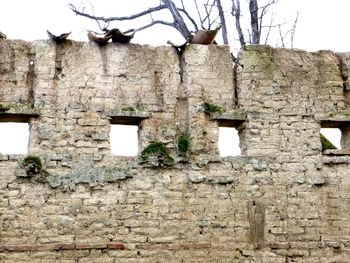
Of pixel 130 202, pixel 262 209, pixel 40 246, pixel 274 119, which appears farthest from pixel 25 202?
pixel 274 119

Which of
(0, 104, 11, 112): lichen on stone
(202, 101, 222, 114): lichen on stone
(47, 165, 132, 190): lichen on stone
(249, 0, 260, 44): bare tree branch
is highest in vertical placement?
(249, 0, 260, 44): bare tree branch

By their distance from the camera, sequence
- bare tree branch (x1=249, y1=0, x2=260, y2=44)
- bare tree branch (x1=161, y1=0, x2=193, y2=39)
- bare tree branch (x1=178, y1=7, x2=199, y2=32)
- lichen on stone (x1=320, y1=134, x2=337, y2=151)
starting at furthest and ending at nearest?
1. bare tree branch (x1=161, y1=0, x2=193, y2=39)
2. bare tree branch (x1=178, y1=7, x2=199, y2=32)
3. bare tree branch (x1=249, y1=0, x2=260, y2=44)
4. lichen on stone (x1=320, y1=134, x2=337, y2=151)

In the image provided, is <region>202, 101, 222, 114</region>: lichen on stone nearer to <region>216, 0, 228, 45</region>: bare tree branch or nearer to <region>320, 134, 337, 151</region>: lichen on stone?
<region>320, 134, 337, 151</region>: lichen on stone

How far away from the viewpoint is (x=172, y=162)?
6230 millimetres

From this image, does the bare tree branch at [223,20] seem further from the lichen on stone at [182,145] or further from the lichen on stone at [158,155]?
the lichen on stone at [158,155]

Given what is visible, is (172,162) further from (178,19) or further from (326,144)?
(178,19)

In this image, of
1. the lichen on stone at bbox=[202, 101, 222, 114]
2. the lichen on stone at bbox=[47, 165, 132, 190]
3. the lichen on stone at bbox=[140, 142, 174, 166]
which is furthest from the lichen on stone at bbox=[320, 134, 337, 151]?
the lichen on stone at bbox=[47, 165, 132, 190]

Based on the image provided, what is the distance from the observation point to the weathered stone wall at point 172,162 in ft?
19.3

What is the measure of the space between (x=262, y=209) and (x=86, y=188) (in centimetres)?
238

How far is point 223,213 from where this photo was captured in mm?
6152

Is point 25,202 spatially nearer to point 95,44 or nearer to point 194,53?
point 95,44

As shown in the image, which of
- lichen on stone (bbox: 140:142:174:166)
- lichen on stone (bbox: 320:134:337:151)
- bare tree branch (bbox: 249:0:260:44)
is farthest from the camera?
bare tree branch (bbox: 249:0:260:44)

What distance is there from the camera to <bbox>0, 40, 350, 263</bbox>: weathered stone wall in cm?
588

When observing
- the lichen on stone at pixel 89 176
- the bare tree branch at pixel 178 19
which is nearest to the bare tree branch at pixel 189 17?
the bare tree branch at pixel 178 19
